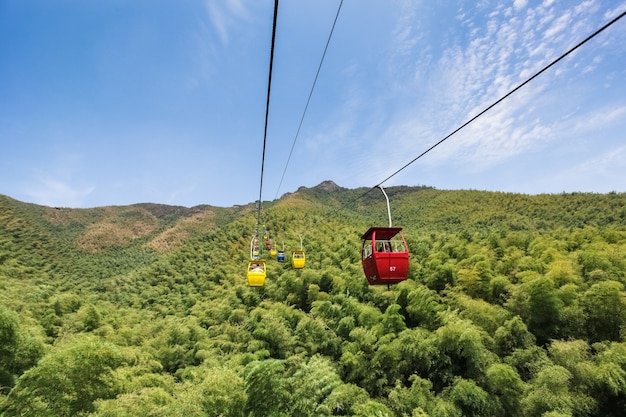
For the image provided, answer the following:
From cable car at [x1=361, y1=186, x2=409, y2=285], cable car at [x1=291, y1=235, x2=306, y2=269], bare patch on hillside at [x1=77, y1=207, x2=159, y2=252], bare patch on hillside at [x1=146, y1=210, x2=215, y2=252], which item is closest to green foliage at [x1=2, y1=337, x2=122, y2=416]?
cable car at [x1=291, y1=235, x2=306, y2=269]

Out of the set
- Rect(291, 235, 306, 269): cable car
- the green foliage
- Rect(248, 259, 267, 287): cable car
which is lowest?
the green foliage

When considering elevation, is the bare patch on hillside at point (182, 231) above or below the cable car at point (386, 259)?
above

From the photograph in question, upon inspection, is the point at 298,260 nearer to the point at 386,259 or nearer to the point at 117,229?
the point at 386,259

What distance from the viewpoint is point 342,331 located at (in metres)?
27.9

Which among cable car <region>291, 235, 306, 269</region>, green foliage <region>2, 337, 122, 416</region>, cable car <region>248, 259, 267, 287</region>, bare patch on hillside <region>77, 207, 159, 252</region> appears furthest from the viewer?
bare patch on hillside <region>77, 207, 159, 252</region>

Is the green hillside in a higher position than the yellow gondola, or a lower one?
lower

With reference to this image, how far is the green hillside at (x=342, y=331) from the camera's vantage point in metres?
17.2

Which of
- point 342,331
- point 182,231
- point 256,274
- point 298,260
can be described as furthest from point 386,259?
point 182,231

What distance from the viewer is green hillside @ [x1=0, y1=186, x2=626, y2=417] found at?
17156 millimetres

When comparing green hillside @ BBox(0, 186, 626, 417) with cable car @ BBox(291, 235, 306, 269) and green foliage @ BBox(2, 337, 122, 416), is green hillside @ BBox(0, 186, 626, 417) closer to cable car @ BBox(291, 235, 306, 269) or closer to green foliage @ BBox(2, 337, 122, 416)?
green foliage @ BBox(2, 337, 122, 416)

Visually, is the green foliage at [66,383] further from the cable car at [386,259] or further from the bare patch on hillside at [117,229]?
the bare patch on hillside at [117,229]

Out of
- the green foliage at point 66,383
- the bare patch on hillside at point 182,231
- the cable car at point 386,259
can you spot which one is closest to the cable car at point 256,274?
the cable car at point 386,259

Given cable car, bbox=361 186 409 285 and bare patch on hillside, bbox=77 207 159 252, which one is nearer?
cable car, bbox=361 186 409 285

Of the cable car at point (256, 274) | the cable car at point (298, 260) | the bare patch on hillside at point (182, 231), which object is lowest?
the cable car at point (256, 274)
